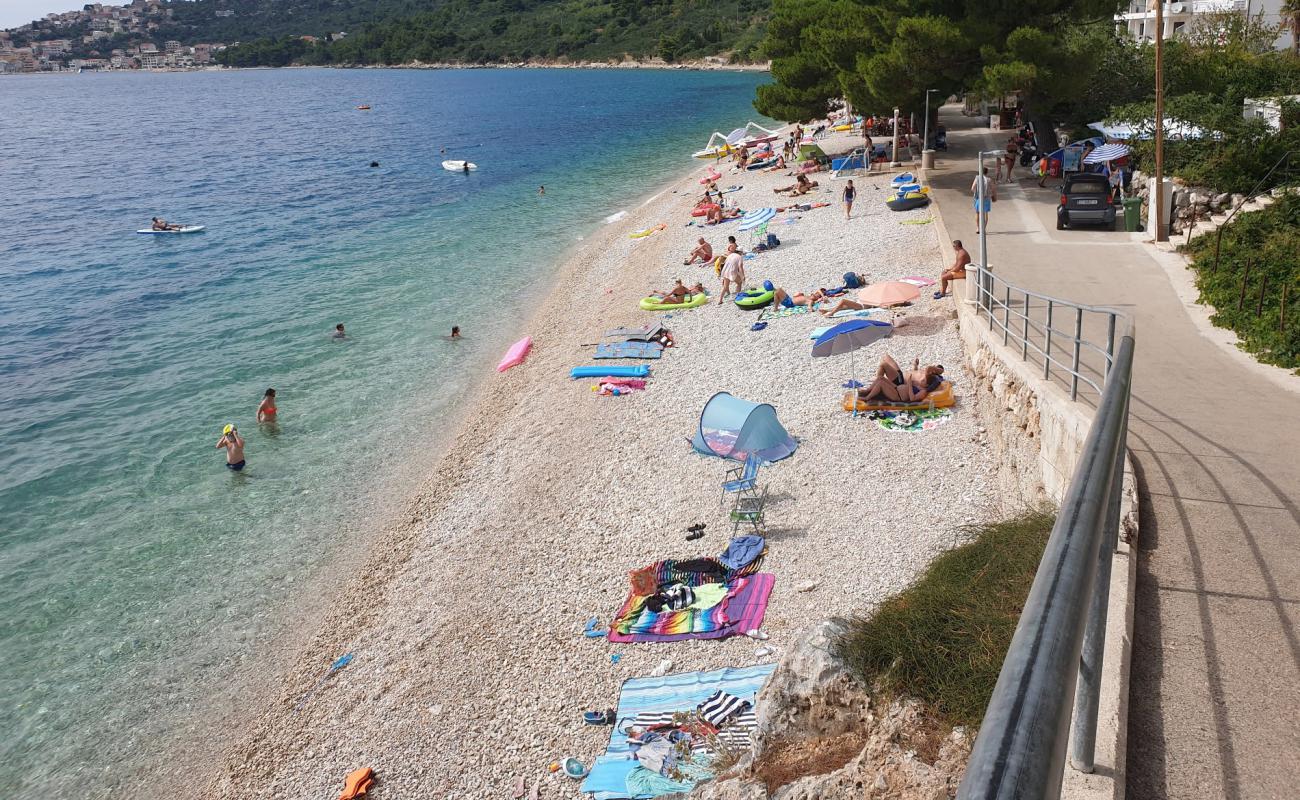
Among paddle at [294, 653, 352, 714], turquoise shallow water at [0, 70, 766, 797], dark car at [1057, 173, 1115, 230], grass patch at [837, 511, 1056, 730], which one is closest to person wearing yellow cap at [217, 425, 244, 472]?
turquoise shallow water at [0, 70, 766, 797]

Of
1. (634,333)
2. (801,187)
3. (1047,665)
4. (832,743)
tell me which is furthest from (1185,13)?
(1047,665)

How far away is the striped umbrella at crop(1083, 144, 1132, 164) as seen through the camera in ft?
72.0

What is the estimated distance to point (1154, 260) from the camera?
17.3 m

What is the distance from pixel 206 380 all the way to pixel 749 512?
647 inches

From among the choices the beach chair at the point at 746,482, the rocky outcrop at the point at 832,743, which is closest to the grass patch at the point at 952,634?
the rocky outcrop at the point at 832,743

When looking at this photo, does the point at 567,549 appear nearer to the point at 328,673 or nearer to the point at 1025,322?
the point at 328,673

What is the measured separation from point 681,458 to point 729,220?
18481 mm

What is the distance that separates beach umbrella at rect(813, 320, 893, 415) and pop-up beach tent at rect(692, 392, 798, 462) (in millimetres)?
3467

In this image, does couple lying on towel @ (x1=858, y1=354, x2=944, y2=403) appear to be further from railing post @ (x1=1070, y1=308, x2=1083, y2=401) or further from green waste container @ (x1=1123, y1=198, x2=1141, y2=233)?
green waste container @ (x1=1123, y1=198, x2=1141, y2=233)

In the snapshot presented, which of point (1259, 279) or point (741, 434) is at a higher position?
point (1259, 279)

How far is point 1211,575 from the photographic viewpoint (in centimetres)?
594

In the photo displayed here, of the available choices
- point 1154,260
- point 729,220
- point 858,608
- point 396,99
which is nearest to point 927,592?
point 858,608

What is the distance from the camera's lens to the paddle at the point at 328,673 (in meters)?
11.1

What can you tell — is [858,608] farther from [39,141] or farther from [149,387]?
[39,141]
